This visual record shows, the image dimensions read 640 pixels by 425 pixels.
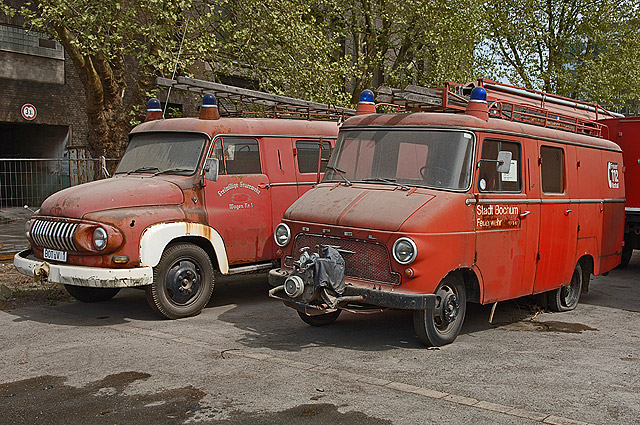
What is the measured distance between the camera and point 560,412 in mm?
5453

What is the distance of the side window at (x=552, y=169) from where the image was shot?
8.75 metres

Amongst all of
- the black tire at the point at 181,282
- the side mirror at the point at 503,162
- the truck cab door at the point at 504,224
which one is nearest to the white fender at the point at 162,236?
the black tire at the point at 181,282

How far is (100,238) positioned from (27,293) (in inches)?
115

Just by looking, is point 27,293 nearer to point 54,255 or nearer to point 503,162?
point 54,255

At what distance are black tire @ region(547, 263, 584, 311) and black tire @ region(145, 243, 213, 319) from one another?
452 cm

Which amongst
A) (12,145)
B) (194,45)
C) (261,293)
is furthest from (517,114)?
(12,145)

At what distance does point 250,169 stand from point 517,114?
3.57 metres

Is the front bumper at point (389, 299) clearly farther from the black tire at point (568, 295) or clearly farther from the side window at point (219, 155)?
the black tire at point (568, 295)

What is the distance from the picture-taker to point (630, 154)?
12.9 m

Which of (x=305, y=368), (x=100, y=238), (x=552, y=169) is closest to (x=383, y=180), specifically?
(x=305, y=368)

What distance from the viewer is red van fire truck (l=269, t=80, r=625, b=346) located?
23.1 feet

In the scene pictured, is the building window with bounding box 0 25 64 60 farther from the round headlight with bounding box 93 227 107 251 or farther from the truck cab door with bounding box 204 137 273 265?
the round headlight with bounding box 93 227 107 251

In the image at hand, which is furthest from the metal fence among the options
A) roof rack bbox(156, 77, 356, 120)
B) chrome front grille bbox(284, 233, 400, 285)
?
chrome front grille bbox(284, 233, 400, 285)

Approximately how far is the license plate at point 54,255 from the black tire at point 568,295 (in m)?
6.19
